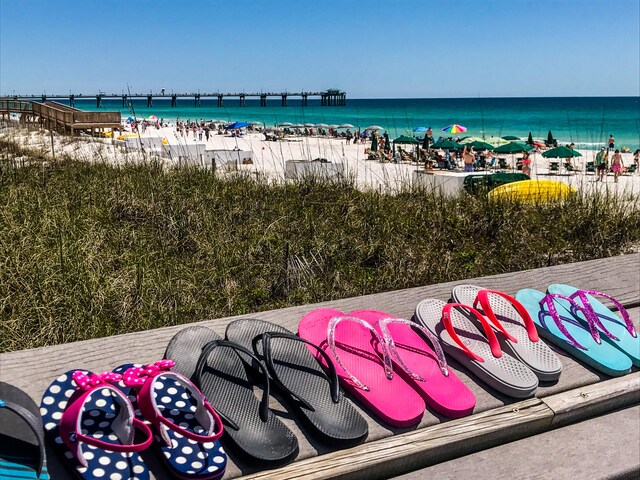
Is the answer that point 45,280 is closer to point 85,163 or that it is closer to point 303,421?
point 303,421

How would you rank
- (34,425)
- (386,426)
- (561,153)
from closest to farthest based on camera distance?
(34,425) → (386,426) → (561,153)

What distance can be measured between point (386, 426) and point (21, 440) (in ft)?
3.04

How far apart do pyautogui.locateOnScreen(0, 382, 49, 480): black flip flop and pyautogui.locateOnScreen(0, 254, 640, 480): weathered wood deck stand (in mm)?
59

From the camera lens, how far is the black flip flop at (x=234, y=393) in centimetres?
146

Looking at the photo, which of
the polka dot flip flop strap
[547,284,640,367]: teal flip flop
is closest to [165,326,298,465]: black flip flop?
the polka dot flip flop strap

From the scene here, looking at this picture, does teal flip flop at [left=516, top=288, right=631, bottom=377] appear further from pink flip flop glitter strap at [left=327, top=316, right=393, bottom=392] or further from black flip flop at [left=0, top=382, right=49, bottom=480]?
black flip flop at [left=0, top=382, right=49, bottom=480]

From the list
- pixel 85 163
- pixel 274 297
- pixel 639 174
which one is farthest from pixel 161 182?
pixel 639 174

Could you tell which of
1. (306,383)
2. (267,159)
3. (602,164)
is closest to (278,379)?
(306,383)

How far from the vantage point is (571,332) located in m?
2.20

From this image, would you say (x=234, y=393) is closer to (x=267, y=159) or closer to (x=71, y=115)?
(x=71, y=115)

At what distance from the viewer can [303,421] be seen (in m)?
1.59

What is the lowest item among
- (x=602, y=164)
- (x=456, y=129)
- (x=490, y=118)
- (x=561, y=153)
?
(x=602, y=164)

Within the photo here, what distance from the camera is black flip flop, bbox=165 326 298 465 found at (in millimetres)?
1457

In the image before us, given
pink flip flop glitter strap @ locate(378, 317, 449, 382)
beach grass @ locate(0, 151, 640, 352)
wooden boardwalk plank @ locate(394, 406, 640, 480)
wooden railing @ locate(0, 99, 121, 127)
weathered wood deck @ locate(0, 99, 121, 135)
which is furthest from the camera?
wooden railing @ locate(0, 99, 121, 127)
